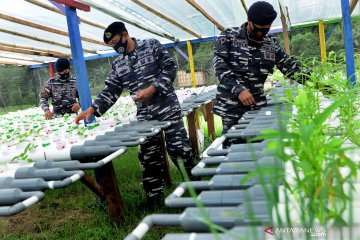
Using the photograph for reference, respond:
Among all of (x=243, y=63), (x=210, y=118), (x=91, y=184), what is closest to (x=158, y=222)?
(x=91, y=184)

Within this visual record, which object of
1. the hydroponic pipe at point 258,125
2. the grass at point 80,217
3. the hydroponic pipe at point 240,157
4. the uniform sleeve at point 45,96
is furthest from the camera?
the uniform sleeve at point 45,96

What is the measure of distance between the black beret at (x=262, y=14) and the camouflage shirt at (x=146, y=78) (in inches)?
30.7

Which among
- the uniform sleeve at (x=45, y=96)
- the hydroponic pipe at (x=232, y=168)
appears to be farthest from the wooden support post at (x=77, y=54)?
the hydroponic pipe at (x=232, y=168)

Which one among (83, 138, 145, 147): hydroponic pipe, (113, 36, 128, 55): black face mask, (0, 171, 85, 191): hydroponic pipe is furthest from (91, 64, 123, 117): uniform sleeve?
(0, 171, 85, 191): hydroponic pipe

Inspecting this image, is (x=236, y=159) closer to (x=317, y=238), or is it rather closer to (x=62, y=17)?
(x=317, y=238)

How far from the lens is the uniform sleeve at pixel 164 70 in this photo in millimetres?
2803

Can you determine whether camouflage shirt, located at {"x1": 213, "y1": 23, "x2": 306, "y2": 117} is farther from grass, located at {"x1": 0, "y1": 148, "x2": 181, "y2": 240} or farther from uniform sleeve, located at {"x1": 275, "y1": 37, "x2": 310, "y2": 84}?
grass, located at {"x1": 0, "y1": 148, "x2": 181, "y2": 240}

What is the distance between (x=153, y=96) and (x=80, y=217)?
1.19 metres

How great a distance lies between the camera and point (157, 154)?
2965 mm

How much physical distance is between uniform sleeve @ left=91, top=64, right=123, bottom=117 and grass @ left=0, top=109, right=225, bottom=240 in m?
0.84

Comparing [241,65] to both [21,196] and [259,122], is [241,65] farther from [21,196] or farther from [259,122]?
[21,196]

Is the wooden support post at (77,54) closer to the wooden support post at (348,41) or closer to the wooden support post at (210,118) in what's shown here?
the wooden support post at (210,118)

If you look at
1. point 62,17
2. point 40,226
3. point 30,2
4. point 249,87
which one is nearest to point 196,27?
point 62,17

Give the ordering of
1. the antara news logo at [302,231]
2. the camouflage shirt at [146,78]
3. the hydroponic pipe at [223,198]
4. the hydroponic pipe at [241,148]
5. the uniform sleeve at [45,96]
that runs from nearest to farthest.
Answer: the antara news logo at [302,231] < the hydroponic pipe at [223,198] < the hydroponic pipe at [241,148] < the camouflage shirt at [146,78] < the uniform sleeve at [45,96]
